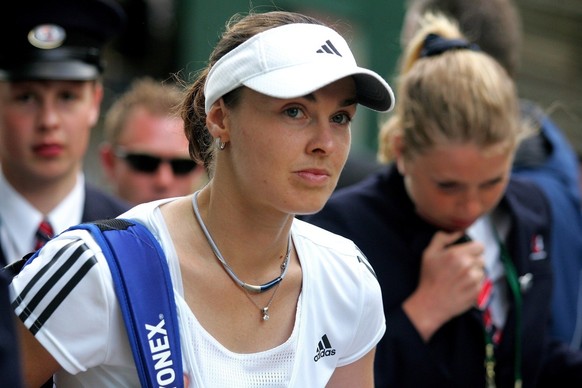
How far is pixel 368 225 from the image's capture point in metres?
4.04

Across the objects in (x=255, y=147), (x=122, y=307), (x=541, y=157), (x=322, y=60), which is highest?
(x=322, y=60)

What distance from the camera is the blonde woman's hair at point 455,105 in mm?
3961

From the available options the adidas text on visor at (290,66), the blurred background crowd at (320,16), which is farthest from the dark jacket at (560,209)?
the blurred background crowd at (320,16)

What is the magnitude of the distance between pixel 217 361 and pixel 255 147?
1.71ft

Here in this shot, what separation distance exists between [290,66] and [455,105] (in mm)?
1404

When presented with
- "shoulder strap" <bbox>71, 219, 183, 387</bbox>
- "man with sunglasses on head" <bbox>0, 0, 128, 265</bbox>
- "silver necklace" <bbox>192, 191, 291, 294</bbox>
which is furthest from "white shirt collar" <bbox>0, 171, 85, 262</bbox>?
"shoulder strap" <bbox>71, 219, 183, 387</bbox>

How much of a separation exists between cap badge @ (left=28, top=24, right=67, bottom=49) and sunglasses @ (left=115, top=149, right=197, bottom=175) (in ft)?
3.27

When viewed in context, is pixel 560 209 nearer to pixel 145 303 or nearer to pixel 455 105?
pixel 455 105

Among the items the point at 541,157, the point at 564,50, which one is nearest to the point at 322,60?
the point at 541,157

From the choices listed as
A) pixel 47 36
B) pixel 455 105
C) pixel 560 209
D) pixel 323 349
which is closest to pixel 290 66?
pixel 323 349

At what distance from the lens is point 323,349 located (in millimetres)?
2980

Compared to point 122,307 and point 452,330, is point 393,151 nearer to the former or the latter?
point 452,330

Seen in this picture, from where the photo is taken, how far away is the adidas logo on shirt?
2.96 metres

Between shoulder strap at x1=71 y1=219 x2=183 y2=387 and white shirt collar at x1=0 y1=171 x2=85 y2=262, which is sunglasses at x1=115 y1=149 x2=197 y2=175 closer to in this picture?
white shirt collar at x1=0 y1=171 x2=85 y2=262
